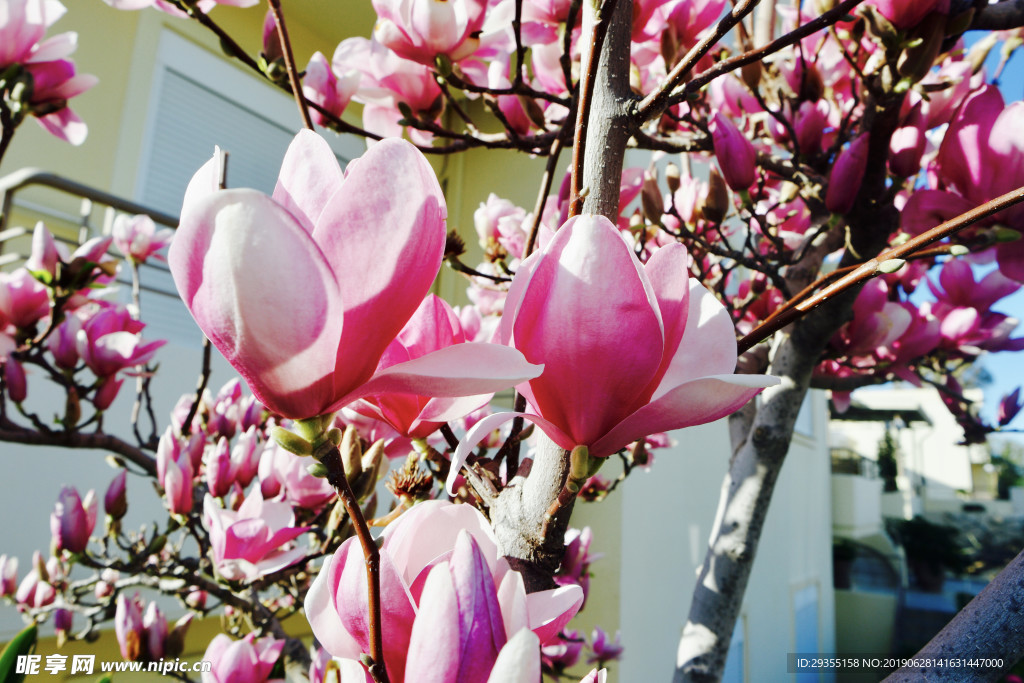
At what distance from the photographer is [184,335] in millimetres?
2867

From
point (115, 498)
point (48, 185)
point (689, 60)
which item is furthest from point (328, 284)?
point (48, 185)

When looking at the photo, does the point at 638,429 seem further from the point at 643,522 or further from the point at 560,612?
the point at 643,522

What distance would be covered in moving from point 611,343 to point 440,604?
11 centimetres

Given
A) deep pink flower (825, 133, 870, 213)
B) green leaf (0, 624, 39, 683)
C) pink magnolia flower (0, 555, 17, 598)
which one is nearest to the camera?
green leaf (0, 624, 39, 683)

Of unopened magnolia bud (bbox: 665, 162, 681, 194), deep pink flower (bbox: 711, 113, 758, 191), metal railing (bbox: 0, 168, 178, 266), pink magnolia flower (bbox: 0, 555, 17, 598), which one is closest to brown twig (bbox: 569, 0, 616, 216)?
deep pink flower (bbox: 711, 113, 758, 191)

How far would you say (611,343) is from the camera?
0.76 feet

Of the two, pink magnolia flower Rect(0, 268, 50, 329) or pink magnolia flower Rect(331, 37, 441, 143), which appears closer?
pink magnolia flower Rect(331, 37, 441, 143)

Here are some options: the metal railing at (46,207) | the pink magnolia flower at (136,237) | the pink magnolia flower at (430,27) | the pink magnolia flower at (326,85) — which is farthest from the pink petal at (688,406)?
the metal railing at (46,207)

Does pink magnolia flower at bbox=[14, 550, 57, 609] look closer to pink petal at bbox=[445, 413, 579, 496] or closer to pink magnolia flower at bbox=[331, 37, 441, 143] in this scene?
pink magnolia flower at bbox=[331, 37, 441, 143]

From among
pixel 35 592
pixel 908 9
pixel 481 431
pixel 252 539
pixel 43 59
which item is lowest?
pixel 35 592

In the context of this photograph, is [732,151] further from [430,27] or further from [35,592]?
[35,592]

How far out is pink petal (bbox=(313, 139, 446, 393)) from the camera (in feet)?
0.68

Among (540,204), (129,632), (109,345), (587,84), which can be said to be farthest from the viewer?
(109,345)

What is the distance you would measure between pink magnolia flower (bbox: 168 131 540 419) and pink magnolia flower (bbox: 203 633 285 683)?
17.7 inches
